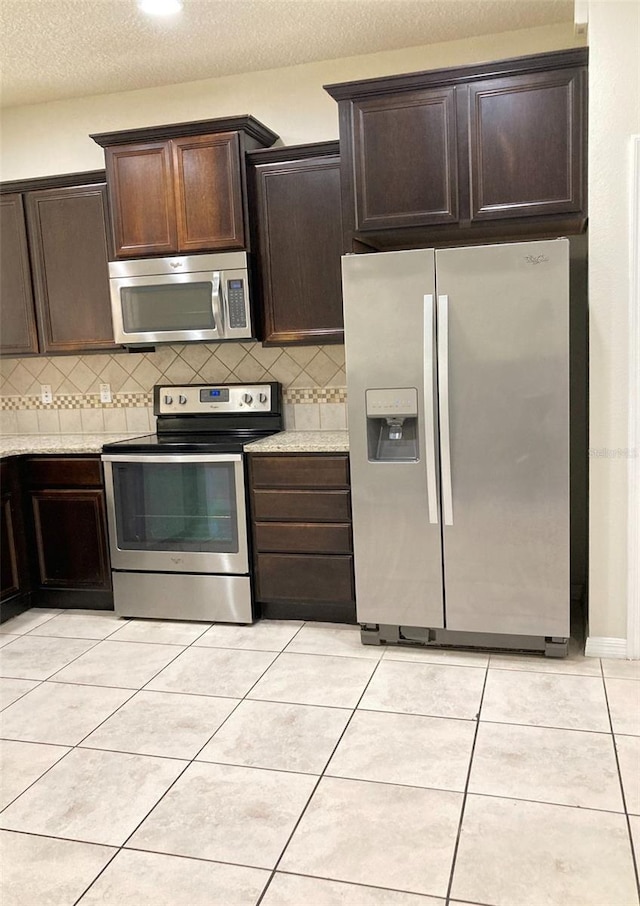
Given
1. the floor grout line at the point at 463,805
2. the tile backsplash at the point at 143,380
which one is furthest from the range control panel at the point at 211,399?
the floor grout line at the point at 463,805

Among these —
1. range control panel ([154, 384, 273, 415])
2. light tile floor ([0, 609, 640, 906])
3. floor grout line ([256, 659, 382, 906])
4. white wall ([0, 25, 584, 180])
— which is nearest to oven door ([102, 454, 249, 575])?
light tile floor ([0, 609, 640, 906])

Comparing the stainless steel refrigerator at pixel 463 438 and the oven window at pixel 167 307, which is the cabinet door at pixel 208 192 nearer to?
the oven window at pixel 167 307

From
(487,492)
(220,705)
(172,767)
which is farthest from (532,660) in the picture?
(172,767)

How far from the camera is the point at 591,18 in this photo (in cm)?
271

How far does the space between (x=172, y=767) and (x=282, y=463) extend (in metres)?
1.44

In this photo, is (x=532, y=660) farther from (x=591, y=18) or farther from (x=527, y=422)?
(x=591, y=18)

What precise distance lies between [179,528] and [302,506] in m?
0.64

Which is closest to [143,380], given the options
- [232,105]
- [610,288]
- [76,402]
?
[76,402]

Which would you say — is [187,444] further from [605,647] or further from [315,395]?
[605,647]

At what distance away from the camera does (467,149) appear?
2.95 meters

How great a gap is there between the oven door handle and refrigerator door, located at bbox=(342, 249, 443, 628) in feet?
2.08

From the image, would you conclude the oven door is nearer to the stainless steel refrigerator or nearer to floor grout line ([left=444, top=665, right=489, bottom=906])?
the stainless steel refrigerator

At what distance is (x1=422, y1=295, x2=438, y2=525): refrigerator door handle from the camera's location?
9.35 ft

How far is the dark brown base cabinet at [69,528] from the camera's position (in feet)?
12.0
